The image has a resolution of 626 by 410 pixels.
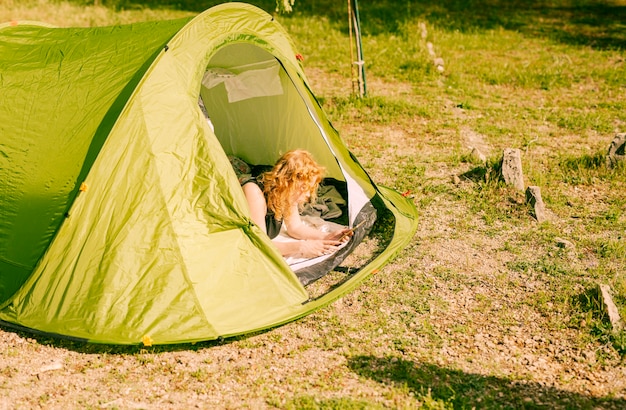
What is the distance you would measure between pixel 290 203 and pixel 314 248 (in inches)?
16.5

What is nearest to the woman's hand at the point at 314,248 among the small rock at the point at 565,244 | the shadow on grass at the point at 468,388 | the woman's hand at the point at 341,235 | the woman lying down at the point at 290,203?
the woman lying down at the point at 290,203

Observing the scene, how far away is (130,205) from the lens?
14.4ft

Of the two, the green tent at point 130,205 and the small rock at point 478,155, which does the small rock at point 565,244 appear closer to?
the green tent at point 130,205

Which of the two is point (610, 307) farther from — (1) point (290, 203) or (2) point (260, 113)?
(2) point (260, 113)

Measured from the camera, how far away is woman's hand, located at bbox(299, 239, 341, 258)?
5.25 meters

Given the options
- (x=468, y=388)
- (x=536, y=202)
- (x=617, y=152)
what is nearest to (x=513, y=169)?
(x=536, y=202)

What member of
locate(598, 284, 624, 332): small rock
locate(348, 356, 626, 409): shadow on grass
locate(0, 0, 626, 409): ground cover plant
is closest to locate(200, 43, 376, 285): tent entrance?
locate(0, 0, 626, 409): ground cover plant

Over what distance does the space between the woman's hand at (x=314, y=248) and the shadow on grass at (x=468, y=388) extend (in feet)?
3.87

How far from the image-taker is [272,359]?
14.0ft

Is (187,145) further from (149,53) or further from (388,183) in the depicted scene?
(388,183)

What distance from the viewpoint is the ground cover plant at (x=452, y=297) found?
3.99 m

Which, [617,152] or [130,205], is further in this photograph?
[617,152]

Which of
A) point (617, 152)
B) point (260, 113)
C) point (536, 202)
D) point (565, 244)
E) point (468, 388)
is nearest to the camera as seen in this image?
point (468, 388)

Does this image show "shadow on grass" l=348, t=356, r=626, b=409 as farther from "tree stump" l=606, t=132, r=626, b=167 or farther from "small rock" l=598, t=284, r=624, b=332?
"tree stump" l=606, t=132, r=626, b=167
